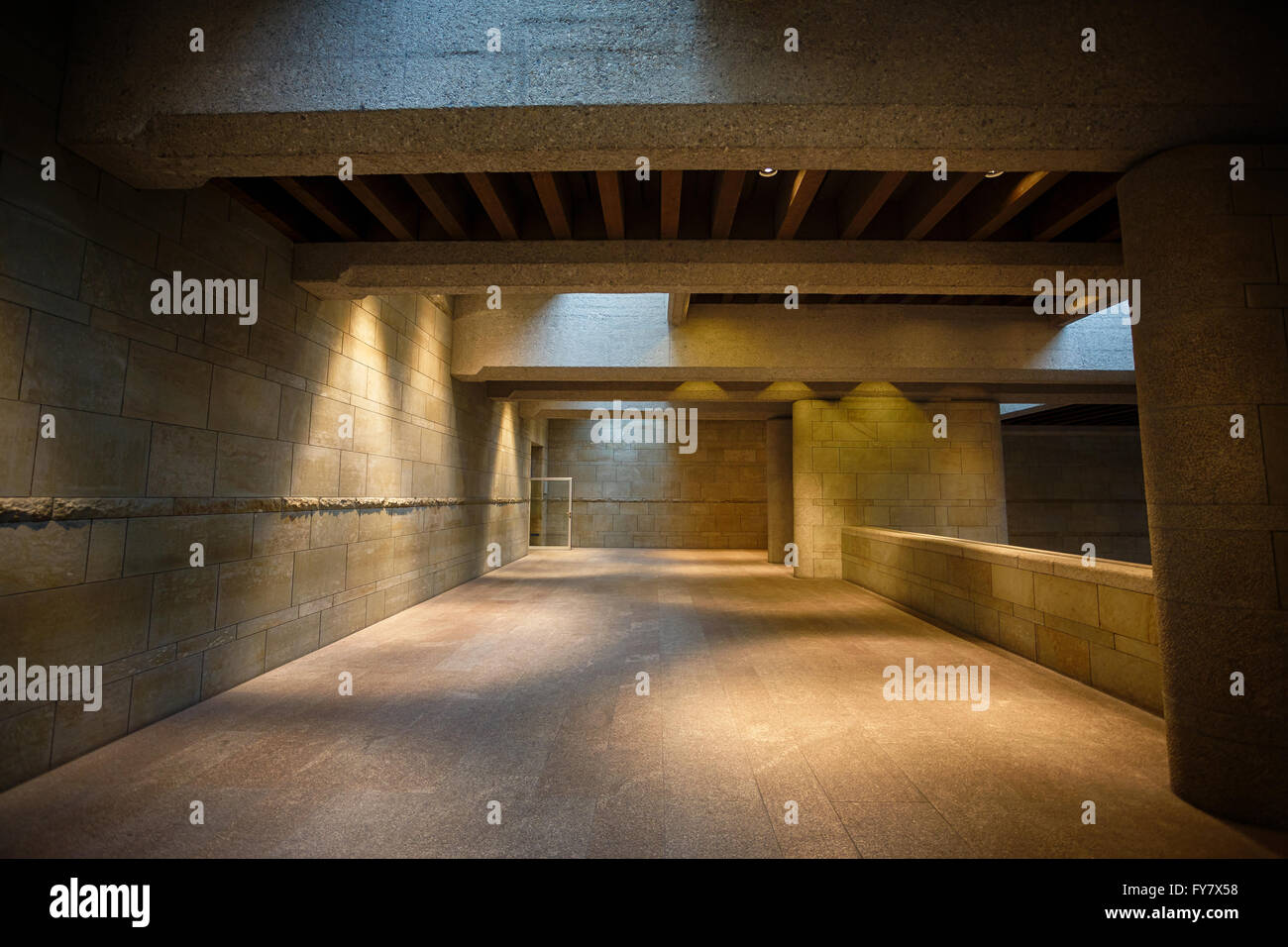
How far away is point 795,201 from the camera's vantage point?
4.03 meters

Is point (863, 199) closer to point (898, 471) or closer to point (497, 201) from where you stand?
point (497, 201)

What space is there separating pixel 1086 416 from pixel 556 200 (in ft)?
50.4

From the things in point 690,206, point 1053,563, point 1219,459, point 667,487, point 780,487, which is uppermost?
point 690,206

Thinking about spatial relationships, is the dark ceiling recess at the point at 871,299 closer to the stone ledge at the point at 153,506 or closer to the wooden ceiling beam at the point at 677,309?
the wooden ceiling beam at the point at 677,309

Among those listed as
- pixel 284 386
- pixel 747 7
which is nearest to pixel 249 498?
pixel 284 386

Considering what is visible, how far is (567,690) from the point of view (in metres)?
4.08

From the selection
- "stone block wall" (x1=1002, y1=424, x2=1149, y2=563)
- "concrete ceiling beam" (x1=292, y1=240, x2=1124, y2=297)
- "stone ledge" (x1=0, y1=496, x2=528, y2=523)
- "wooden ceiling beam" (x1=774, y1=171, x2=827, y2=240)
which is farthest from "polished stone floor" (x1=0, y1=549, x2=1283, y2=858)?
"stone block wall" (x1=1002, y1=424, x2=1149, y2=563)

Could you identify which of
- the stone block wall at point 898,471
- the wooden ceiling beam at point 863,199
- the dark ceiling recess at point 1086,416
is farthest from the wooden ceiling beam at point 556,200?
the dark ceiling recess at point 1086,416

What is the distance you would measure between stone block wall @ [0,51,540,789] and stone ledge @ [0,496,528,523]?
0.01 meters

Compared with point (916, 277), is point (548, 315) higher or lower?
higher

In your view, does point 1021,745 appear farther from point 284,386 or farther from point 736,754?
point 284,386

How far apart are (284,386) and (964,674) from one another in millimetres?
6230

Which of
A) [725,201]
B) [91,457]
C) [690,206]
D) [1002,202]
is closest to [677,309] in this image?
[690,206]

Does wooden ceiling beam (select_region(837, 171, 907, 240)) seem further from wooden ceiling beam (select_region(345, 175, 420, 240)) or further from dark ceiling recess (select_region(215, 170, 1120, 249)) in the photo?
wooden ceiling beam (select_region(345, 175, 420, 240))
